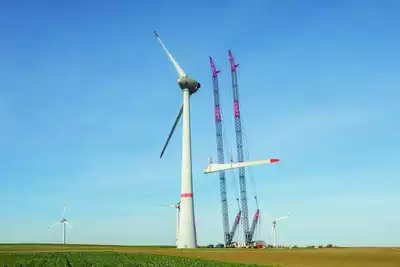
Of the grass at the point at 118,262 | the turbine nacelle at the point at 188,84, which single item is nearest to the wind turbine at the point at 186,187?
the turbine nacelle at the point at 188,84

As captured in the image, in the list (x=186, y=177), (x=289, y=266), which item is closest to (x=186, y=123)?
(x=186, y=177)

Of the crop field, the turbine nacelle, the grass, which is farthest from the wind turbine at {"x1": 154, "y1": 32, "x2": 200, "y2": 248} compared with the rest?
the grass

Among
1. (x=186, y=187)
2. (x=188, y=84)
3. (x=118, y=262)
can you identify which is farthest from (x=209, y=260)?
(x=188, y=84)

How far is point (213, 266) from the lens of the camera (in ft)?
222

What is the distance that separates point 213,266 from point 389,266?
28937 mm

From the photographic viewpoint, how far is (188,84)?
5812 inches

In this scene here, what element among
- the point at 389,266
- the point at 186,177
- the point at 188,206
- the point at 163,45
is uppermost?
the point at 163,45

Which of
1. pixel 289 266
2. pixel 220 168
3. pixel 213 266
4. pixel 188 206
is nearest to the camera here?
pixel 213 266

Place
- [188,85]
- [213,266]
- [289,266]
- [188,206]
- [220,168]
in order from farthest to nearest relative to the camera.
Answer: [220,168]
[188,85]
[188,206]
[289,266]
[213,266]

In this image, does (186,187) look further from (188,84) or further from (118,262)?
(118,262)

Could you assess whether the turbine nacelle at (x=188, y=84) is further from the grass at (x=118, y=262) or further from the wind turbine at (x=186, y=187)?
the grass at (x=118, y=262)

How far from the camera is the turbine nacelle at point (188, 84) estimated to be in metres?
148

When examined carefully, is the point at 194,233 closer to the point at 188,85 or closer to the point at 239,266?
the point at 188,85

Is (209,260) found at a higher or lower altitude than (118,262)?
lower
